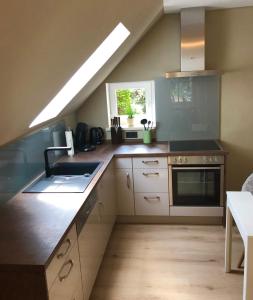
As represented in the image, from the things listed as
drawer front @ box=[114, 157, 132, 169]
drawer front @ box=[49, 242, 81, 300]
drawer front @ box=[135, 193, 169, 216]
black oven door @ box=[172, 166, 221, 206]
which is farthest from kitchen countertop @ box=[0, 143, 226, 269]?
black oven door @ box=[172, 166, 221, 206]

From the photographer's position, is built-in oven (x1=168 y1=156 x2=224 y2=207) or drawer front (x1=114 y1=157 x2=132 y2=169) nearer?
built-in oven (x1=168 y1=156 x2=224 y2=207)

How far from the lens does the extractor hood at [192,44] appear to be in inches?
127

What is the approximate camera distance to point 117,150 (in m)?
3.51

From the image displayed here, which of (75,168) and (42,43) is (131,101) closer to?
(75,168)

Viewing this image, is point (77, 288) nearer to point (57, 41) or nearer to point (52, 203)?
point (52, 203)

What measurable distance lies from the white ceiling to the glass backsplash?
0.76 metres

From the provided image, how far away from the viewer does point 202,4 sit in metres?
3.08

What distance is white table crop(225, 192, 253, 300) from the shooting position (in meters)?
1.90

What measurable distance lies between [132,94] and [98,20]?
2093 mm

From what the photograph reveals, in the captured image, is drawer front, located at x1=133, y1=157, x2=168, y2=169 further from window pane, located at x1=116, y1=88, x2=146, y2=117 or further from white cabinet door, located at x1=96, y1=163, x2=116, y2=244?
window pane, located at x1=116, y1=88, x2=146, y2=117

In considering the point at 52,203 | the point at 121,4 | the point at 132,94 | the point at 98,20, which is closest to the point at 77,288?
the point at 52,203

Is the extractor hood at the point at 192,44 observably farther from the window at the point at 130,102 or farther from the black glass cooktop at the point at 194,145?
the black glass cooktop at the point at 194,145

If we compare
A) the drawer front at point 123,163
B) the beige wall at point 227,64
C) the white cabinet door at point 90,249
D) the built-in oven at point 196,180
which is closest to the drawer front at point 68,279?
the white cabinet door at point 90,249

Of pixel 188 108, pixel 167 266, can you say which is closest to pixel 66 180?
pixel 167 266
